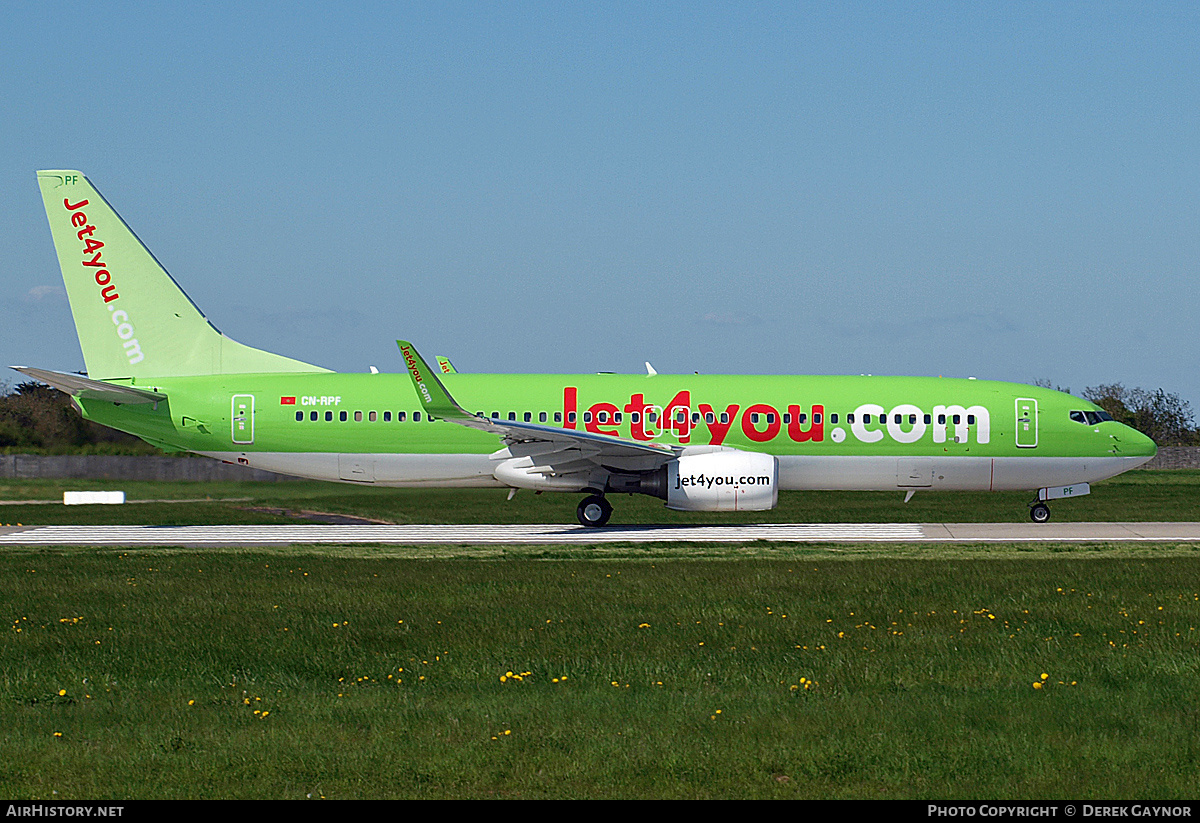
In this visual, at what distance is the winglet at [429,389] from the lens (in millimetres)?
27609

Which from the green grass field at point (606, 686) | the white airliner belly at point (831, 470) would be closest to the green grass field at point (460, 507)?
the white airliner belly at point (831, 470)

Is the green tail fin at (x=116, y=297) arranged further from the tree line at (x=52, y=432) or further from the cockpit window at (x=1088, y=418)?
the cockpit window at (x=1088, y=418)

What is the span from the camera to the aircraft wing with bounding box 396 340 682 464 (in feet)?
91.2

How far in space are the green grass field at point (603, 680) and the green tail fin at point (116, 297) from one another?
11.9 meters

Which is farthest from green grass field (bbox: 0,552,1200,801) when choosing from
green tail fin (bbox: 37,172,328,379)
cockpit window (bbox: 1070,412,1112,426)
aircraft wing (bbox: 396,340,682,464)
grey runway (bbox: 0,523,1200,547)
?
green tail fin (bbox: 37,172,328,379)

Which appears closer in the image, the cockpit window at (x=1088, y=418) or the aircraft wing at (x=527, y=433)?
the aircraft wing at (x=527, y=433)

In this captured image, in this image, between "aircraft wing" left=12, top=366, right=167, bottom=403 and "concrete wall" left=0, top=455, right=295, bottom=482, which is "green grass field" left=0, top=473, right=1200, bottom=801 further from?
"concrete wall" left=0, top=455, right=295, bottom=482

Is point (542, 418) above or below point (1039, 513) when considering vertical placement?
above

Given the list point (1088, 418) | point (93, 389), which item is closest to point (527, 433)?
point (93, 389)

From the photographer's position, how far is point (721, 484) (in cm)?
2903

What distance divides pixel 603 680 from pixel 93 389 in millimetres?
23078

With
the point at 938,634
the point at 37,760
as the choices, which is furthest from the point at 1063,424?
the point at 37,760

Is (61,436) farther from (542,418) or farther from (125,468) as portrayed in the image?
(542,418)

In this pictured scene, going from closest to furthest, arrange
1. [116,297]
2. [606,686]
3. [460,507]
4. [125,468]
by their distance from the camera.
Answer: [606,686]
[116,297]
[460,507]
[125,468]
